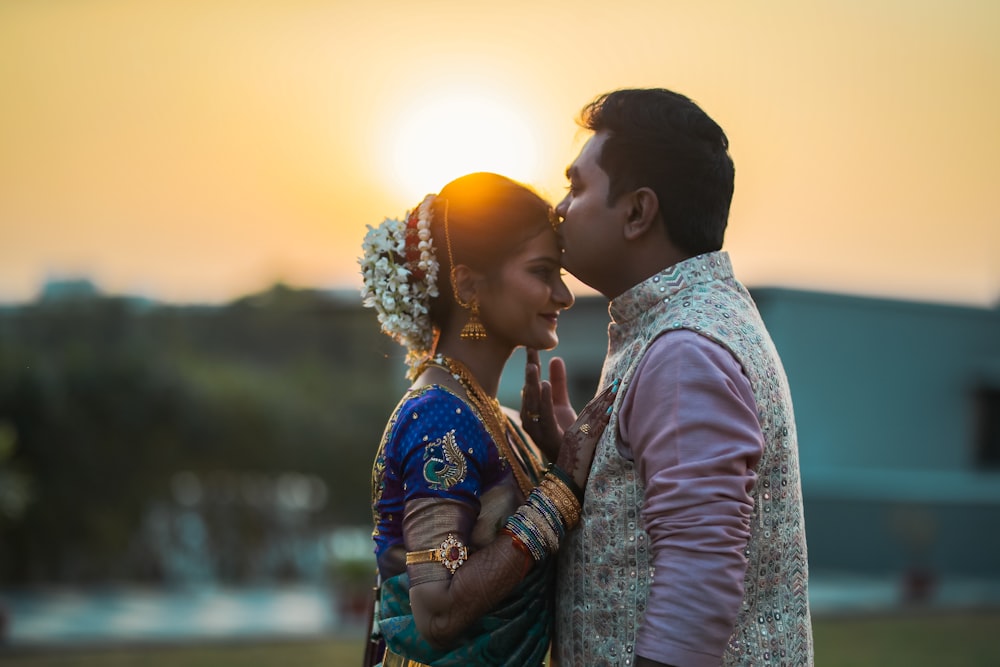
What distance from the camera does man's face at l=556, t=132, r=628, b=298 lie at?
254 cm

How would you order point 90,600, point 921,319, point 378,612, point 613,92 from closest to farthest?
1. point 613,92
2. point 378,612
3. point 90,600
4. point 921,319

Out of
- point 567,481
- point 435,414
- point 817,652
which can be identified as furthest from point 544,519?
point 817,652

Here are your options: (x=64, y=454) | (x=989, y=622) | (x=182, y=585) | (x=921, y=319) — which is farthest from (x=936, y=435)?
(x=64, y=454)

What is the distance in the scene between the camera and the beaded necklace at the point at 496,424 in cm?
273

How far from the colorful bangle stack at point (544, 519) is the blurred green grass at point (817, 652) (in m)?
8.70

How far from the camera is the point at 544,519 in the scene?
248 centimetres

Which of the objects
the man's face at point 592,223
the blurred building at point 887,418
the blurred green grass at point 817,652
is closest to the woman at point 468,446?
the man's face at point 592,223

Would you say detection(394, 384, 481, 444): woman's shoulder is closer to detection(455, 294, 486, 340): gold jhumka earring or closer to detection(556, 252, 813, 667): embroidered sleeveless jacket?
detection(455, 294, 486, 340): gold jhumka earring

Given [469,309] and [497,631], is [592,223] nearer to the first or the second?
[469,309]

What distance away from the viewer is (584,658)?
2.51m

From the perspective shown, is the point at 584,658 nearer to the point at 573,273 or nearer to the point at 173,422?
the point at 573,273

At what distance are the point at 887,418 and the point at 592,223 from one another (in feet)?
68.0

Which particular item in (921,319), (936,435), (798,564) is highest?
(921,319)

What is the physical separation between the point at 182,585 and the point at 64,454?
2.69 meters
